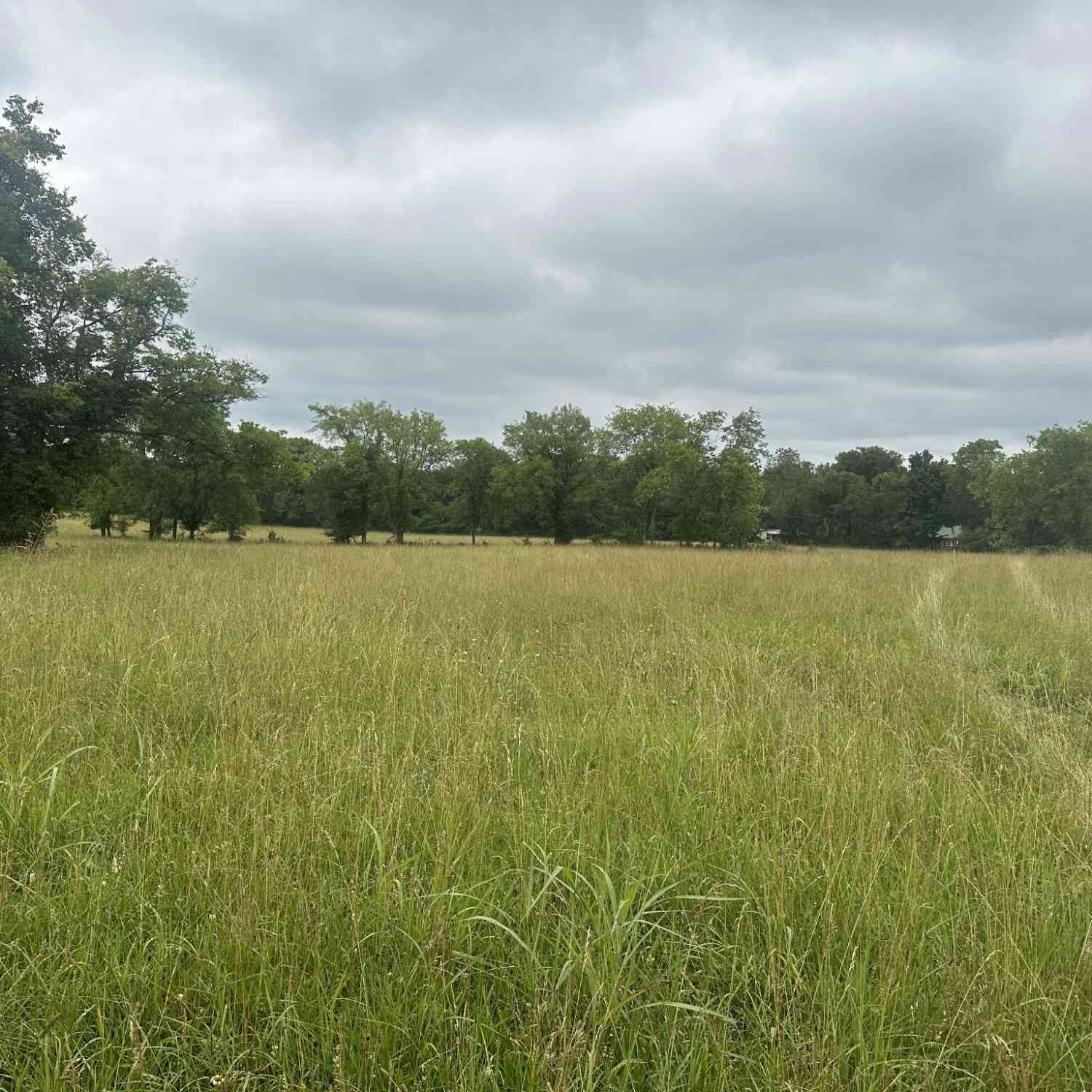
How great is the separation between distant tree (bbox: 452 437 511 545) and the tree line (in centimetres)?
17

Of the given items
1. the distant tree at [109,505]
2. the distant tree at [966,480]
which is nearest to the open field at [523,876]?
the distant tree at [109,505]

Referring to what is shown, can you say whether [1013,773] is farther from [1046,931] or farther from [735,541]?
[735,541]

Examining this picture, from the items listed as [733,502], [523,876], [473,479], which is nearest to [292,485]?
[473,479]

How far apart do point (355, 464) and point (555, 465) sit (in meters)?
19.1

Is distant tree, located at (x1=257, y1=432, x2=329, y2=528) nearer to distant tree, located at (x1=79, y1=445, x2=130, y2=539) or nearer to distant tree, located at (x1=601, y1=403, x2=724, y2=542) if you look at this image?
distant tree, located at (x1=79, y1=445, x2=130, y2=539)

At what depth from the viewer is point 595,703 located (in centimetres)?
474

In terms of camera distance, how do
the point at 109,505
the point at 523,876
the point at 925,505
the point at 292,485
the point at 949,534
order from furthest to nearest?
the point at 925,505, the point at 949,534, the point at 292,485, the point at 109,505, the point at 523,876

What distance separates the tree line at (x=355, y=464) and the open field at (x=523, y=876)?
17.2 metres

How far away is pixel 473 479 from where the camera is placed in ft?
208

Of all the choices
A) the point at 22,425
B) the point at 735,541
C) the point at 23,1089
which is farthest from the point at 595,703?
the point at 735,541

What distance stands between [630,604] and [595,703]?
195 inches

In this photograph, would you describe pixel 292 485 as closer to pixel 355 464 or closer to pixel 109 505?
pixel 355 464

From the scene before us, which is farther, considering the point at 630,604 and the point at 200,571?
the point at 200,571

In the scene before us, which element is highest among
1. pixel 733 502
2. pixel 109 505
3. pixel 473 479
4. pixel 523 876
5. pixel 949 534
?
pixel 473 479
